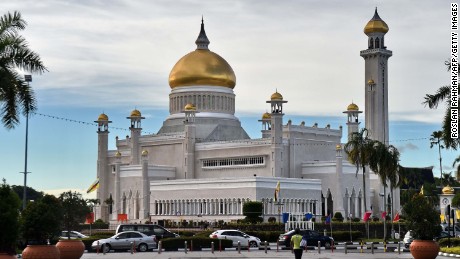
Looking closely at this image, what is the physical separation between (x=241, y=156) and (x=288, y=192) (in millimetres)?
9073

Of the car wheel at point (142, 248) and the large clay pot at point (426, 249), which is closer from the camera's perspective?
the large clay pot at point (426, 249)

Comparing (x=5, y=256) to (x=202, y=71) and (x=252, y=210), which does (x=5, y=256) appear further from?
(x=202, y=71)

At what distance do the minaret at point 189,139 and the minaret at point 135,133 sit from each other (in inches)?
283

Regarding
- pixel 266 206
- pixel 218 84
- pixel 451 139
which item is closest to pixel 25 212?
pixel 451 139

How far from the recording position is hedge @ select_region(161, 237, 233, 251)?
159ft

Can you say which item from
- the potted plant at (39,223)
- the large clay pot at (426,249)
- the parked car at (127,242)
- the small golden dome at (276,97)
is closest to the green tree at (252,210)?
the small golden dome at (276,97)

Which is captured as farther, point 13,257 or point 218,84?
point 218,84

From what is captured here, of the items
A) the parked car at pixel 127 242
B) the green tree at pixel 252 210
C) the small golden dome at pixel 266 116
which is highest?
the small golden dome at pixel 266 116

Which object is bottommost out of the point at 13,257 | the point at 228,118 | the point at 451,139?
the point at 13,257

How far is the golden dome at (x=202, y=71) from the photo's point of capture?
98.0m

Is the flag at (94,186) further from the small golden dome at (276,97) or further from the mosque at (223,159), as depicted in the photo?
the small golden dome at (276,97)

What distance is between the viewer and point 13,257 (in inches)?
1073

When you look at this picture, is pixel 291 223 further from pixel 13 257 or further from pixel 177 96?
pixel 13 257

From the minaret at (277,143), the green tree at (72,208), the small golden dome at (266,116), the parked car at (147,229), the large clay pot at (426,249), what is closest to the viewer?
the large clay pot at (426,249)
